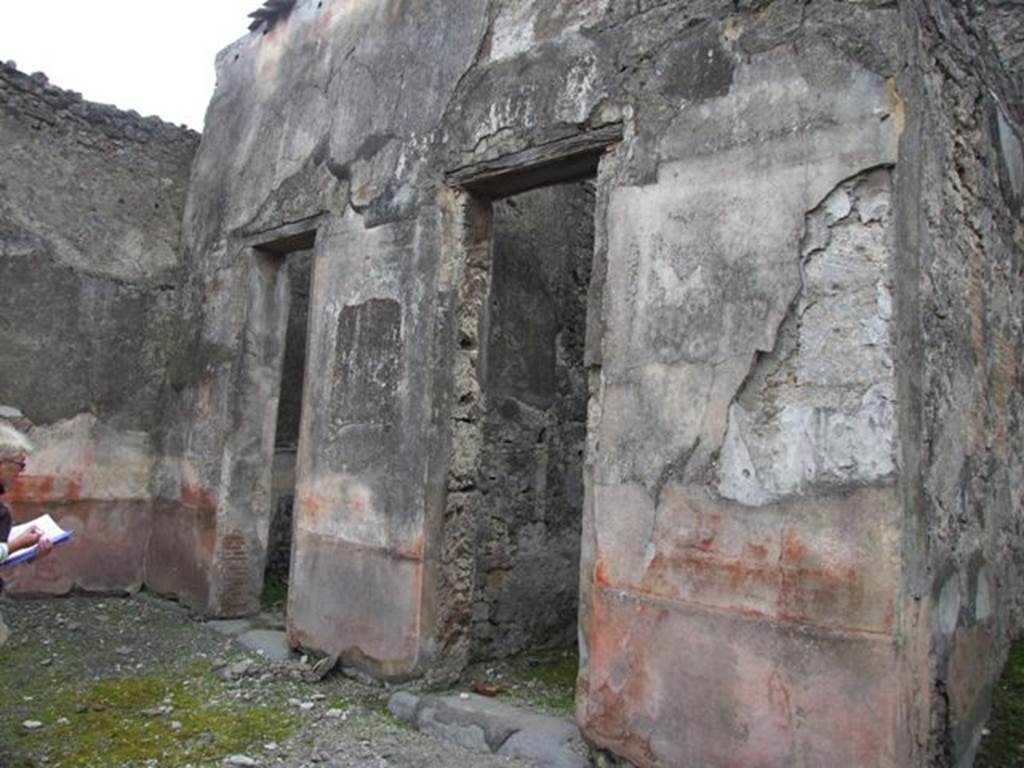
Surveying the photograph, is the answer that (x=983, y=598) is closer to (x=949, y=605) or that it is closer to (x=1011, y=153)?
(x=949, y=605)

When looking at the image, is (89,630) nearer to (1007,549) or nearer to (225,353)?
(225,353)

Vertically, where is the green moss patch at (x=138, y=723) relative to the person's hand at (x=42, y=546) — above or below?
below

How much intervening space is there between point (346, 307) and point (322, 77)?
1534 millimetres

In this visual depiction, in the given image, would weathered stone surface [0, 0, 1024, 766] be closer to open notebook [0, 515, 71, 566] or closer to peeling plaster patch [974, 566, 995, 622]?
peeling plaster patch [974, 566, 995, 622]

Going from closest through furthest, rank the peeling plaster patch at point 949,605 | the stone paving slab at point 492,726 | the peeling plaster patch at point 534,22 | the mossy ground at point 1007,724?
the peeling plaster patch at point 949,605 → the mossy ground at point 1007,724 → the stone paving slab at point 492,726 → the peeling plaster patch at point 534,22

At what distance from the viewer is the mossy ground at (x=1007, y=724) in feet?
9.91

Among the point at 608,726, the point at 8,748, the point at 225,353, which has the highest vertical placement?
the point at 225,353

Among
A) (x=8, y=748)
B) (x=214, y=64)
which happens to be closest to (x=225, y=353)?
(x=214, y=64)

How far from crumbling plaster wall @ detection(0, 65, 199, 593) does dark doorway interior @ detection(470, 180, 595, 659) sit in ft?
9.89

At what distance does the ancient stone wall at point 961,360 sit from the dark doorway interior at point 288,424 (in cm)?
449

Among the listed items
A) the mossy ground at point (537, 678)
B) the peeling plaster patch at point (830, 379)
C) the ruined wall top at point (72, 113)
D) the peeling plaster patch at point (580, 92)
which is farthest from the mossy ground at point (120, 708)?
the ruined wall top at point (72, 113)

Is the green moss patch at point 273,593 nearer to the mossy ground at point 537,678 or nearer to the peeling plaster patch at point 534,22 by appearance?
the mossy ground at point 537,678

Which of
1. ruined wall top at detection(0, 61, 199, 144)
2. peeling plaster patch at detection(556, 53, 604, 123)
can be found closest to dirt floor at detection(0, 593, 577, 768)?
peeling plaster patch at detection(556, 53, 604, 123)

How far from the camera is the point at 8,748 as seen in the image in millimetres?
3186
